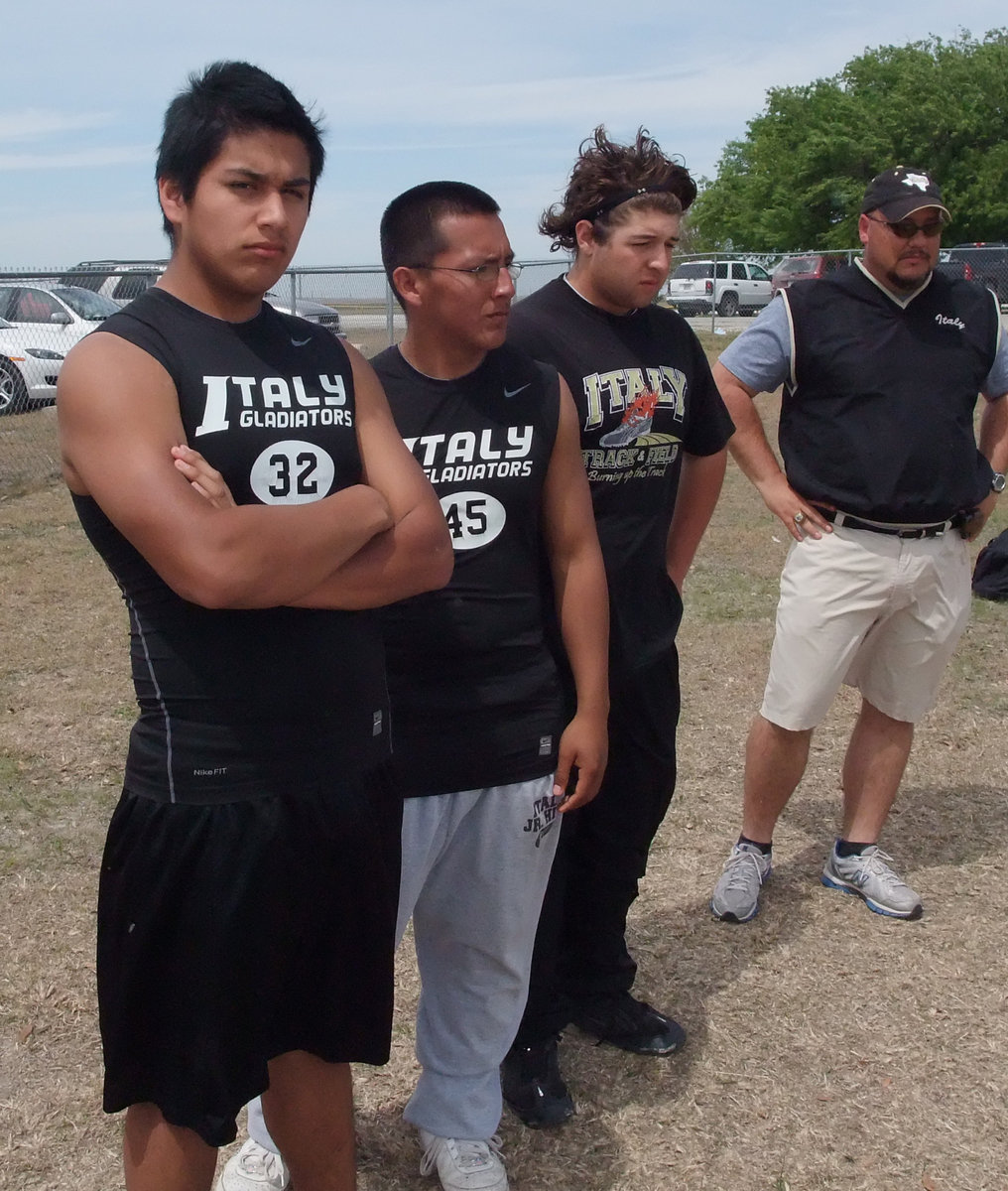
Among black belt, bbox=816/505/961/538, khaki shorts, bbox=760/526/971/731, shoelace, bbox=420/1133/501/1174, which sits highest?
black belt, bbox=816/505/961/538

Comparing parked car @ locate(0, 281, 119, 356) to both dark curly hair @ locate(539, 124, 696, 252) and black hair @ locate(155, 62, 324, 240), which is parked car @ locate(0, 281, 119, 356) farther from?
black hair @ locate(155, 62, 324, 240)

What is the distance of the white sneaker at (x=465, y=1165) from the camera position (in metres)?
2.53

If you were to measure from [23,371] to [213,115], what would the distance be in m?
11.5

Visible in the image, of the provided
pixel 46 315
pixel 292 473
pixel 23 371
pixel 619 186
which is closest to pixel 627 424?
pixel 619 186

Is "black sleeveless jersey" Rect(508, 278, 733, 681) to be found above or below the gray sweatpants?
above

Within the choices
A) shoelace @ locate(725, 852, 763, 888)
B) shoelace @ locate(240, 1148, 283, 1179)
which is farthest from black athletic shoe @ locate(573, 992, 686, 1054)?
shoelace @ locate(240, 1148, 283, 1179)

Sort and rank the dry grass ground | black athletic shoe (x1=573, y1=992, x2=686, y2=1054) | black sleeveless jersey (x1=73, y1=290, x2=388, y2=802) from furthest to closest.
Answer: black athletic shoe (x1=573, y1=992, x2=686, y2=1054) → the dry grass ground → black sleeveless jersey (x1=73, y1=290, x2=388, y2=802)

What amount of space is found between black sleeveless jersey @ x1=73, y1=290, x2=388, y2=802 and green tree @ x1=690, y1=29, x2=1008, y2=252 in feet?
145

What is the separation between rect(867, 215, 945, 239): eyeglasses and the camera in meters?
3.47

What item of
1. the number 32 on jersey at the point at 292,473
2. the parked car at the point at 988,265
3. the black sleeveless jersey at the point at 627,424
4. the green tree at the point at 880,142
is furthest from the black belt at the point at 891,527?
the green tree at the point at 880,142

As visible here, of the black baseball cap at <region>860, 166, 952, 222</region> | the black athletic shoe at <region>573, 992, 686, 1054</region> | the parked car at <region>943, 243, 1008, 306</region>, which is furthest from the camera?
the parked car at <region>943, 243, 1008, 306</region>

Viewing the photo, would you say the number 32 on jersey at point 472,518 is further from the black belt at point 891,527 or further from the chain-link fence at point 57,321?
the chain-link fence at point 57,321

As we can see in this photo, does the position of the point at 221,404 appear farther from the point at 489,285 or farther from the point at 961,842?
the point at 961,842

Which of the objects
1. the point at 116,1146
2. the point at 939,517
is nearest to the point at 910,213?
the point at 939,517
